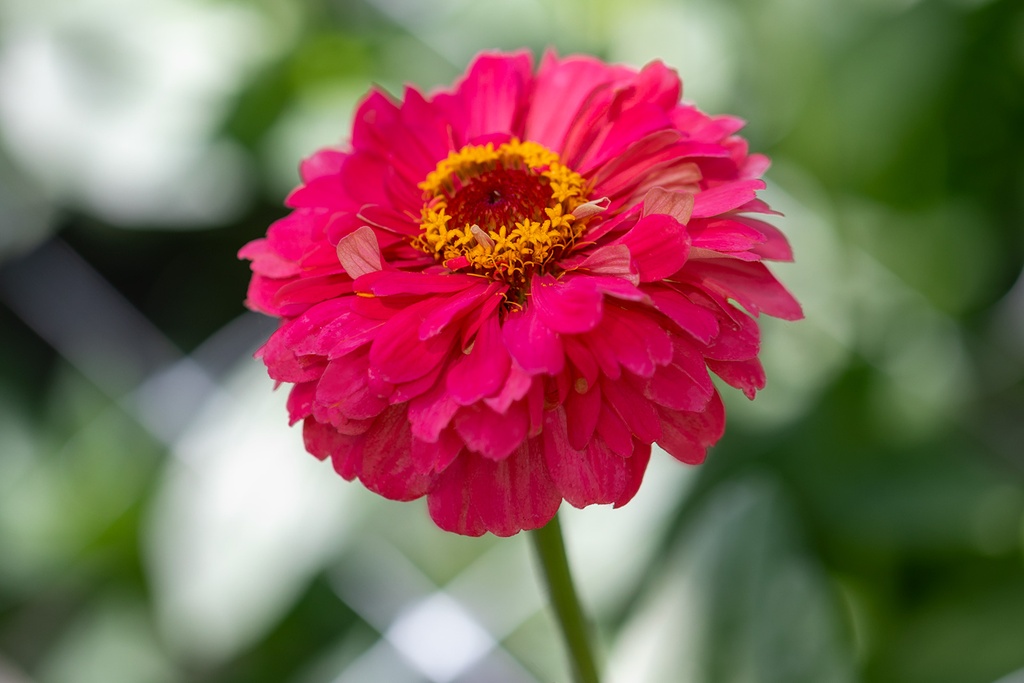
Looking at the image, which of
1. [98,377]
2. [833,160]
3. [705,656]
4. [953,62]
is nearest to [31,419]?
[98,377]

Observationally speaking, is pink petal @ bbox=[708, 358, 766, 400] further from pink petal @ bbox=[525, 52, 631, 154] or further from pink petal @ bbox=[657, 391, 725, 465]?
pink petal @ bbox=[525, 52, 631, 154]

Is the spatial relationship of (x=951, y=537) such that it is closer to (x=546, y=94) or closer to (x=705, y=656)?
(x=705, y=656)

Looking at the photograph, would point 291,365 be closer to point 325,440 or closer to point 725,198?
point 325,440

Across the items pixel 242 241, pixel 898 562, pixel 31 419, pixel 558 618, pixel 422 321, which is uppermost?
pixel 422 321

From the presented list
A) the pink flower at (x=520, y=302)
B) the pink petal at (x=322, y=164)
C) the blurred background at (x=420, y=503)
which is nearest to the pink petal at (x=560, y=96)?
the pink flower at (x=520, y=302)

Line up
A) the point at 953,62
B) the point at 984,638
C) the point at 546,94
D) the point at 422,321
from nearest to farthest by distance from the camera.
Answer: the point at 422,321
the point at 546,94
the point at 984,638
the point at 953,62
